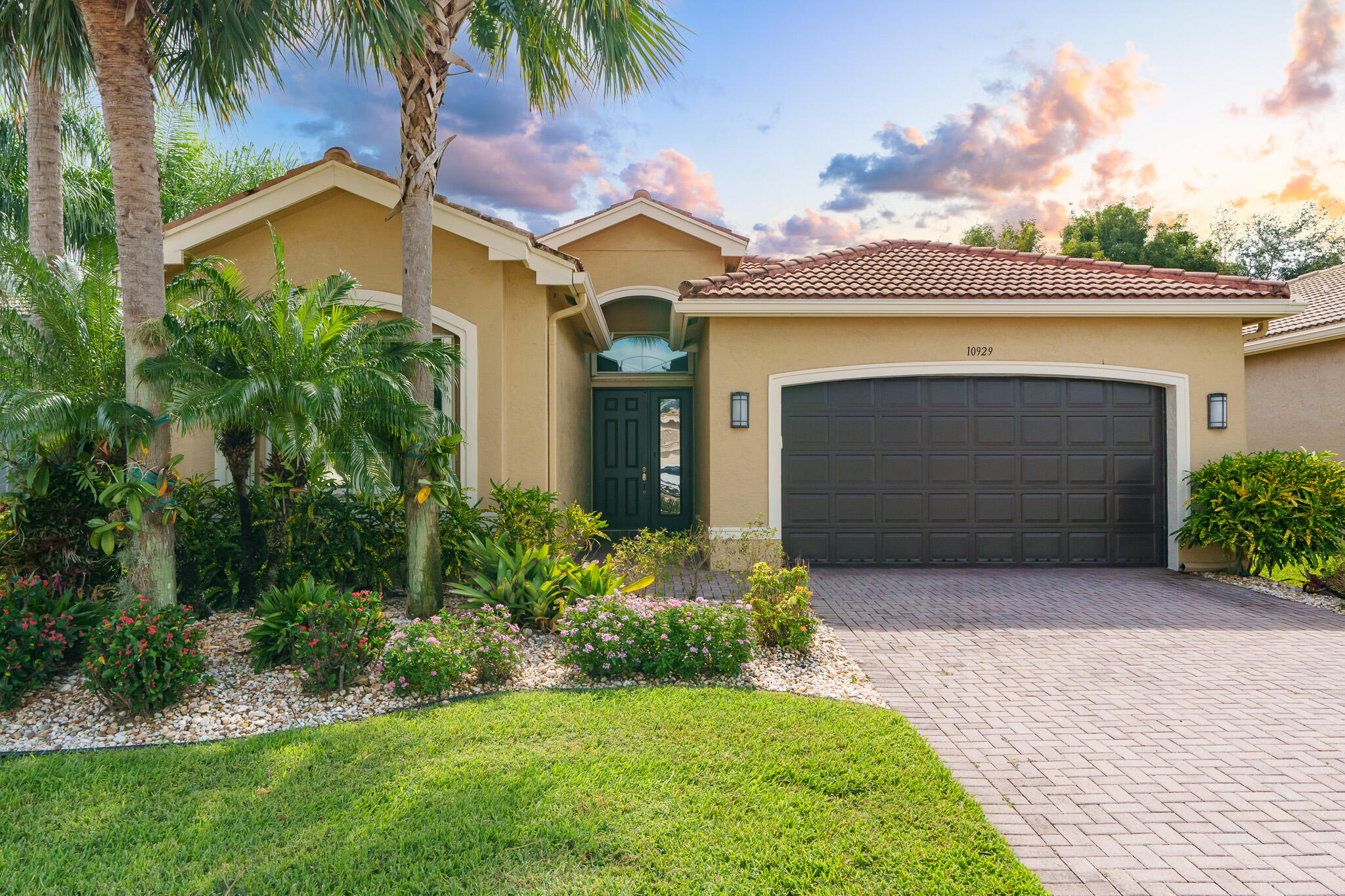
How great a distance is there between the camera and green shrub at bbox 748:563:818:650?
18.3ft

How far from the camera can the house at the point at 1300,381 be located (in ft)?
37.9

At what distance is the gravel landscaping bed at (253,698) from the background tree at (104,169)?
362 inches

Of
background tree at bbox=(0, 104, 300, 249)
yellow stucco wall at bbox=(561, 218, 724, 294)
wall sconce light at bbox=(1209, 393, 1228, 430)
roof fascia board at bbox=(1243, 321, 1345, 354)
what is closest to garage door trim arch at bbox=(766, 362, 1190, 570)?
wall sconce light at bbox=(1209, 393, 1228, 430)

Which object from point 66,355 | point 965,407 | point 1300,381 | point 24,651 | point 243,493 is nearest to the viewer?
point 24,651

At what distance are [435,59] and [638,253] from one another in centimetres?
750

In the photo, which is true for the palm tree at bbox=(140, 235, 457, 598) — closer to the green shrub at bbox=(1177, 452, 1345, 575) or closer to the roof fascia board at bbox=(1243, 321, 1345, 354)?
the green shrub at bbox=(1177, 452, 1345, 575)

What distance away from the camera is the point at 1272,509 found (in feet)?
27.8

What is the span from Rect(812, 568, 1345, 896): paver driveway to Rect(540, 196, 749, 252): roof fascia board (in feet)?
25.6

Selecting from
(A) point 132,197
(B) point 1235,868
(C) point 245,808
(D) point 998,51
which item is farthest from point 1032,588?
(A) point 132,197

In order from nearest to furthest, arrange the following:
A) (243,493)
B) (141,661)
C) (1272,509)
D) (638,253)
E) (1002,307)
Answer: (141,661) < (243,493) < (1272,509) < (1002,307) < (638,253)

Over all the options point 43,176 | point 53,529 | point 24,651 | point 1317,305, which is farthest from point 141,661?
point 1317,305

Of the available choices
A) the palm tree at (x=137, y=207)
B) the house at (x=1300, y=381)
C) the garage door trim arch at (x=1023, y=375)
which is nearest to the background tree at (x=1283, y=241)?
the house at (x=1300, y=381)

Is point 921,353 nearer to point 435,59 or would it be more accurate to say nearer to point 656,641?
point 656,641

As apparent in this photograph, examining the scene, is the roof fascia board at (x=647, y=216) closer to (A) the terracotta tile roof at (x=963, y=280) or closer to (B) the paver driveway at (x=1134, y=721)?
(A) the terracotta tile roof at (x=963, y=280)
